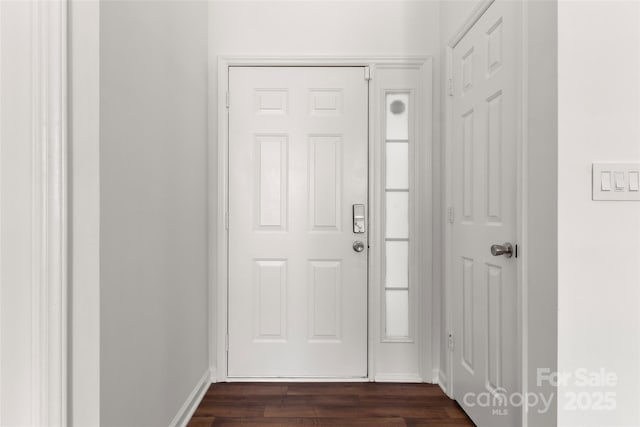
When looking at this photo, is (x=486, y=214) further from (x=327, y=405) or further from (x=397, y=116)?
(x=327, y=405)

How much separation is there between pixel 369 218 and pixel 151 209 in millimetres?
1334

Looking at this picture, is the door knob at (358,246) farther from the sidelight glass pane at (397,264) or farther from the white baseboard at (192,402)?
the white baseboard at (192,402)

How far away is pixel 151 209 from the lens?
1575mm

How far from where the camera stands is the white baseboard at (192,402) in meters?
1.89

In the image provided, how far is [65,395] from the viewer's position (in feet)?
3.31

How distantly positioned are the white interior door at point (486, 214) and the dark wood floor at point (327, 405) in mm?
190

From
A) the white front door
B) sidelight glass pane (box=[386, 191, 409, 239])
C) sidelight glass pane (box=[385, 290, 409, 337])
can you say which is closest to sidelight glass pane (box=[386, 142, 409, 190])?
sidelight glass pane (box=[386, 191, 409, 239])
